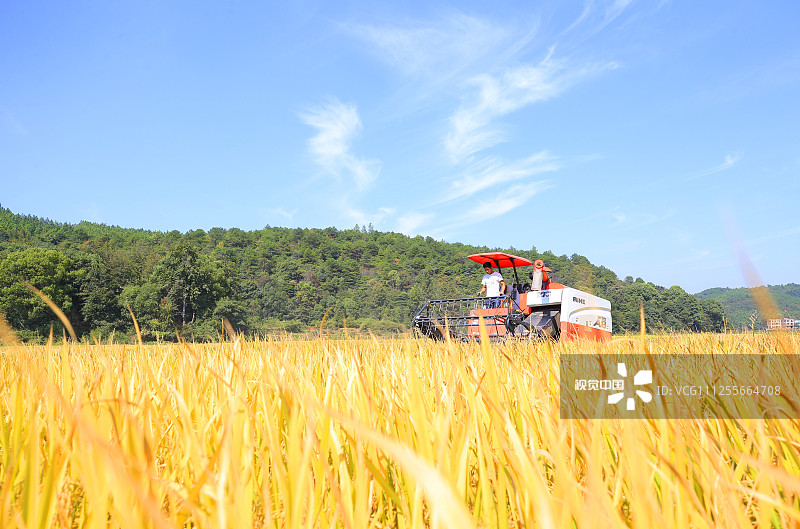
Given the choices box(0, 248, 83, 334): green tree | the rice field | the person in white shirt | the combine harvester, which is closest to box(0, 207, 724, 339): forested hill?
box(0, 248, 83, 334): green tree

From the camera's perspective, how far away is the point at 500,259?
10500 mm

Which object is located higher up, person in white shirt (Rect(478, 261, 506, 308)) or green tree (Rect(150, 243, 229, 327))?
green tree (Rect(150, 243, 229, 327))

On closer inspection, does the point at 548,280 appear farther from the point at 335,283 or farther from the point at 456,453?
the point at 335,283

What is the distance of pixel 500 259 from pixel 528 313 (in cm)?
153

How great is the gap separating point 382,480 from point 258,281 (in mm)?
60928

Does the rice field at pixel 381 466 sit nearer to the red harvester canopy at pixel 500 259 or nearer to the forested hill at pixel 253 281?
the red harvester canopy at pixel 500 259

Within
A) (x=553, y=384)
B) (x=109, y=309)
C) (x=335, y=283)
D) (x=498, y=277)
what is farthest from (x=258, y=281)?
Answer: (x=553, y=384)

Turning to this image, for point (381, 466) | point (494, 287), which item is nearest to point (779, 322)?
point (381, 466)

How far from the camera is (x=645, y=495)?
582 mm

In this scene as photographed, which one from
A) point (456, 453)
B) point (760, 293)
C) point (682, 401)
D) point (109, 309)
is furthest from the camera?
point (109, 309)

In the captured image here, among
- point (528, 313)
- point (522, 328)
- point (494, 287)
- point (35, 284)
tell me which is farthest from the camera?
Answer: point (35, 284)

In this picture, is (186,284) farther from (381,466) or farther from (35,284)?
(381,466)

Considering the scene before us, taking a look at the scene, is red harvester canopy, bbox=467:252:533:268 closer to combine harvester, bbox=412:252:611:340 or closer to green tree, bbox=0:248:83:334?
combine harvester, bbox=412:252:611:340

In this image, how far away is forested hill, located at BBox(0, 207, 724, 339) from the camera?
125 feet
